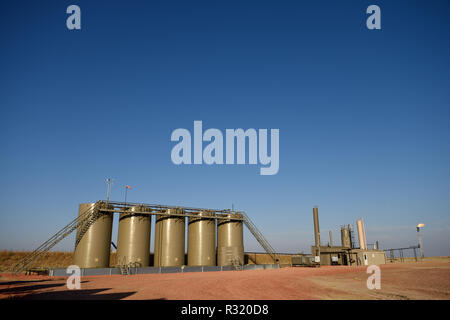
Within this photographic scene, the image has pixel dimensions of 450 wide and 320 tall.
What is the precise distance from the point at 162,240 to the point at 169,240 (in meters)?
0.87

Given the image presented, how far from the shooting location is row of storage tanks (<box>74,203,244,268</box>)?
32031mm

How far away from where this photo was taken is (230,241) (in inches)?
1646

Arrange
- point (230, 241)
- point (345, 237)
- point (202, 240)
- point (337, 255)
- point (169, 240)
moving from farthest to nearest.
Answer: point (345, 237) < point (337, 255) < point (230, 241) < point (202, 240) < point (169, 240)

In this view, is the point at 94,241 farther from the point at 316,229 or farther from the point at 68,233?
the point at 316,229

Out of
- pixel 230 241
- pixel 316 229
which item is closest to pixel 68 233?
pixel 230 241

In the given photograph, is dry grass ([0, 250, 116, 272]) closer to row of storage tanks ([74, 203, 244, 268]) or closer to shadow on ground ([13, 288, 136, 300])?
row of storage tanks ([74, 203, 244, 268])

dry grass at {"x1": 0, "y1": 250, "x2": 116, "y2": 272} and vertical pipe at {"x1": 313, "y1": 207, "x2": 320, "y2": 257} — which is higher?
vertical pipe at {"x1": 313, "y1": 207, "x2": 320, "y2": 257}

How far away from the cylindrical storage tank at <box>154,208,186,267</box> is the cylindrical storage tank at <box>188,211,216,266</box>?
2.04m

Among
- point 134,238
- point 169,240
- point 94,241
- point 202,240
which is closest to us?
point 94,241

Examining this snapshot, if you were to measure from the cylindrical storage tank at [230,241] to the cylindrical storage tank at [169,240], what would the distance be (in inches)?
241

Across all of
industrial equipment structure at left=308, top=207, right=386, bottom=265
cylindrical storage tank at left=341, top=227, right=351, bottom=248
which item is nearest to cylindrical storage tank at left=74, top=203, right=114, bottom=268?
industrial equipment structure at left=308, top=207, right=386, bottom=265
